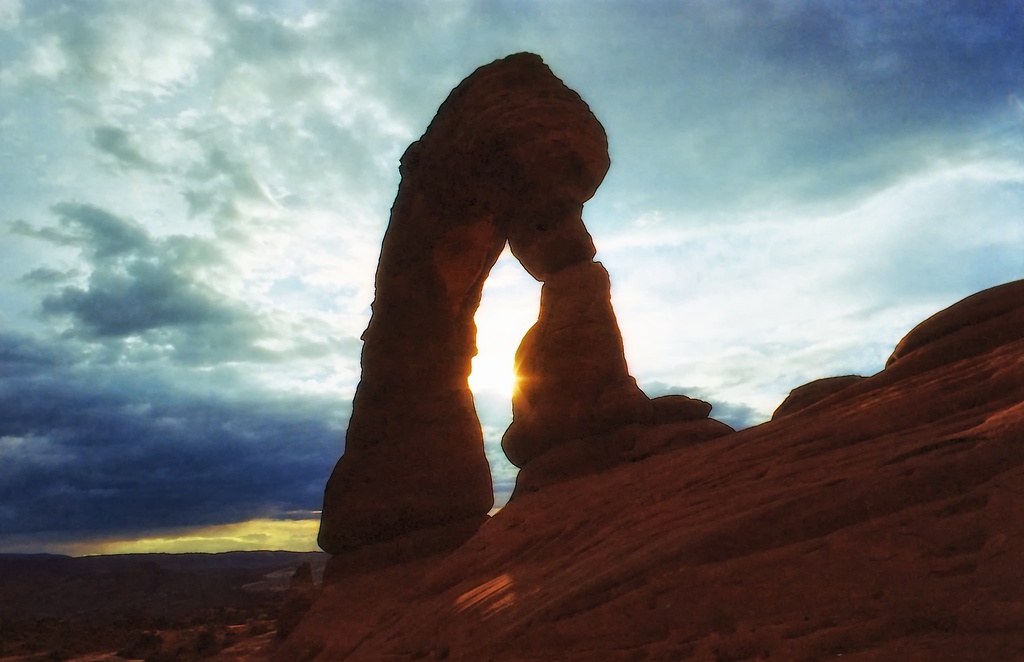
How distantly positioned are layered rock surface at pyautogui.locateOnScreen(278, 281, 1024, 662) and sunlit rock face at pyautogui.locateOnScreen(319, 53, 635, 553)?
4.11 metres

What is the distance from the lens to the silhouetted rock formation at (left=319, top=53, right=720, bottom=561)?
945cm

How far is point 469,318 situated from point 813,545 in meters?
10.5

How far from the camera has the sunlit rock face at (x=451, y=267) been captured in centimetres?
1048

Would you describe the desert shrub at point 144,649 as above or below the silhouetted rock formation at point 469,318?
below

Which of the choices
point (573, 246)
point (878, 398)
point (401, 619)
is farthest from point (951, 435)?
point (573, 246)

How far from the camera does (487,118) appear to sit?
1134cm

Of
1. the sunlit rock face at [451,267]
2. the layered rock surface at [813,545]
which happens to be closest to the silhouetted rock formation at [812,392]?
the layered rock surface at [813,545]

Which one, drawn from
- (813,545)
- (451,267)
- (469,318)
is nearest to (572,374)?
(469,318)

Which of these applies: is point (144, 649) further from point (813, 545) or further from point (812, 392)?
point (813, 545)

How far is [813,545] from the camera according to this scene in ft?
11.7

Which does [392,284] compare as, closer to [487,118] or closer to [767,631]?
[487,118]

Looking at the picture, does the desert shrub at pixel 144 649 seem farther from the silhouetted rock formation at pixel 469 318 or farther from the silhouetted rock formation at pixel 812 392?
the silhouetted rock formation at pixel 812 392

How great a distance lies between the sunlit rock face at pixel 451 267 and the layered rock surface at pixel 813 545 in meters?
4.11

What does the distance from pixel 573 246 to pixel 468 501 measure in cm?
528
